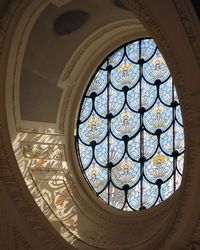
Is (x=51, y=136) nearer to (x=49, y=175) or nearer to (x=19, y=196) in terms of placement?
(x=49, y=175)

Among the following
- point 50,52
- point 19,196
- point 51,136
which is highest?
point 50,52

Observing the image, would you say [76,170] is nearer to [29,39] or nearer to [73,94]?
[73,94]

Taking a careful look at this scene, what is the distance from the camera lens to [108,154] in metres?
12.4

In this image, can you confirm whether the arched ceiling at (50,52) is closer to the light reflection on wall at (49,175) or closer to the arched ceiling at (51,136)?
the arched ceiling at (51,136)

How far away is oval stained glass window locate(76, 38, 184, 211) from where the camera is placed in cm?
1166

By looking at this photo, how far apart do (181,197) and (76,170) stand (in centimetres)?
286

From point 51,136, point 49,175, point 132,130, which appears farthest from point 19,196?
point 132,130

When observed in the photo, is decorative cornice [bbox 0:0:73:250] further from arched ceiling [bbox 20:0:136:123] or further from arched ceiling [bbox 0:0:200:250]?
arched ceiling [bbox 20:0:136:123]

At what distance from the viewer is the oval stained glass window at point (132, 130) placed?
1166 cm

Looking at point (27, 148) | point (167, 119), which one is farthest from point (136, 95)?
point (27, 148)

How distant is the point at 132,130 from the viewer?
12125 mm

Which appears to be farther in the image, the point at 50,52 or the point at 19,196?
the point at 50,52

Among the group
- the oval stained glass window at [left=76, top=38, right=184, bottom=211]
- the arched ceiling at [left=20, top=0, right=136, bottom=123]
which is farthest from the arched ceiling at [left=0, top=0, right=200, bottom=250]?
the oval stained glass window at [left=76, top=38, right=184, bottom=211]

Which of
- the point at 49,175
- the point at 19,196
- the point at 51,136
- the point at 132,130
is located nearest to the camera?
the point at 19,196
